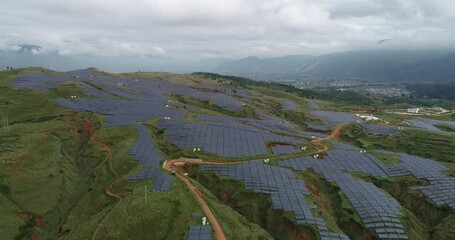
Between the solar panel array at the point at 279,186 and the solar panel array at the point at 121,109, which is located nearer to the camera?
the solar panel array at the point at 279,186

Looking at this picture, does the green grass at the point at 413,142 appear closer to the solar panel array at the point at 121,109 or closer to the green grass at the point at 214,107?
the green grass at the point at 214,107

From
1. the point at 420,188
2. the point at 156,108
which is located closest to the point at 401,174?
the point at 420,188

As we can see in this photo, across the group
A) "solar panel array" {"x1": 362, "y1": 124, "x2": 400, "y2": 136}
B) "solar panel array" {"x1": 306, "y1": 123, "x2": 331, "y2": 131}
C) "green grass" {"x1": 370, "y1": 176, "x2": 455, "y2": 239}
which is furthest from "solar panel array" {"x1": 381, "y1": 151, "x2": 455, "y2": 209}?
"solar panel array" {"x1": 306, "y1": 123, "x2": 331, "y2": 131}

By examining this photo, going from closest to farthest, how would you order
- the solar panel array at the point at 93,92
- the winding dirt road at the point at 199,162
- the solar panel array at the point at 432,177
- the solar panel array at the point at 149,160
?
1. the winding dirt road at the point at 199,162
2. the solar panel array at the point at 149,160
3. the solar panel array at the point at 432,177
4. the solar panel array at the point at 93,92

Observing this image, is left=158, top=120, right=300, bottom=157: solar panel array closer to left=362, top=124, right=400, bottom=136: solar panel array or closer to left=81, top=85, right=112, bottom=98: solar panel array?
left=362, top=124, right=400, bottom=136: solar panel array

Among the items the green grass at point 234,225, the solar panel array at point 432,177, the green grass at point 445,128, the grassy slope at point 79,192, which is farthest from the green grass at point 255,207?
the green grass at point 445,128

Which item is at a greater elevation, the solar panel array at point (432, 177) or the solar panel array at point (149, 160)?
the solar panel array at point (149, 160)

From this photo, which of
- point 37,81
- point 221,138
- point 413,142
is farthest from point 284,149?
point 37,81

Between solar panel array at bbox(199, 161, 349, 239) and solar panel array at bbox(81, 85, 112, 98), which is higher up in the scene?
solar panel array at bbox(81, 85, 112, 98)
